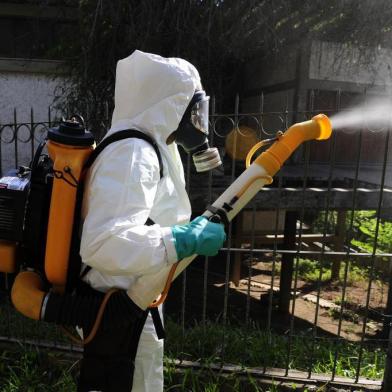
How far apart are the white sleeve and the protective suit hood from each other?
173 millimetres

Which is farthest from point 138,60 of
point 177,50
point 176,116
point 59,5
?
point 59,5

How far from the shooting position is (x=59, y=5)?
5.75m

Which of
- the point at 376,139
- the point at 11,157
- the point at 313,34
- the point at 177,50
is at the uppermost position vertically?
the point at 313,34

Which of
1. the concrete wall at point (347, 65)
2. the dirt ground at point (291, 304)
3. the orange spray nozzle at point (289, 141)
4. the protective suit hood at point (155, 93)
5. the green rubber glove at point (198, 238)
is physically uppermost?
the concrete wall at point (347, 65)

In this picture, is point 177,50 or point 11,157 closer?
point 177,50

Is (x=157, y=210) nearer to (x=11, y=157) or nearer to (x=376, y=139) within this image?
(x=11, y=157)

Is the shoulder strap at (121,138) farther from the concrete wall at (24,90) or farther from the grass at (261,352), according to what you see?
the concrete wall at (24,90)

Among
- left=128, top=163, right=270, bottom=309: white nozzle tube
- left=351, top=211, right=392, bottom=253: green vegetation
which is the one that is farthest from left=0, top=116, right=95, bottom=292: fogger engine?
left=351, top=211, right=392, bottom=253: green vegetation

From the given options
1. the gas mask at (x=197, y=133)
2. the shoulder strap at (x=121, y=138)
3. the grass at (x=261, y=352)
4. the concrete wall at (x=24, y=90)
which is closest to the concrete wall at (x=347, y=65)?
the concrete wall at (x=24, y=90)

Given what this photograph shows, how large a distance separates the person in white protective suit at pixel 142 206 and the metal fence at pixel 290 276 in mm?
1026

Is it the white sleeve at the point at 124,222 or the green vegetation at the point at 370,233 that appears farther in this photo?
the green vegetation at the point at 370,233

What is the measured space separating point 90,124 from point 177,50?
1.32 m

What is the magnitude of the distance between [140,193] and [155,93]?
1.35 feet

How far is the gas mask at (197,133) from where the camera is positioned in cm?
173
